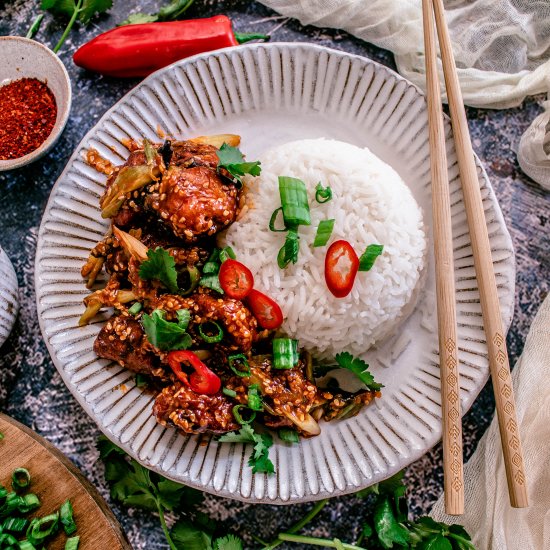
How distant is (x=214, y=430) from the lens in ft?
10.2

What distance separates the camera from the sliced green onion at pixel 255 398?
305 centimetres

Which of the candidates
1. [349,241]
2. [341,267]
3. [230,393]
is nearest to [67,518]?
[230,393]

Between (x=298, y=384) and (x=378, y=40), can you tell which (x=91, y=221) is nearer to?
(x=298, y=384)

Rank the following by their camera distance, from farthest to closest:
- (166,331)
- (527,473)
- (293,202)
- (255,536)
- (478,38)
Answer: (478,38) < (255,536) < (527,473) < (293,202) < (166,331)

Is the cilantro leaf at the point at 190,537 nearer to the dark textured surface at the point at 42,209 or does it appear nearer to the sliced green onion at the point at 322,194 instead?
the dark textured surface at the point at 42,209

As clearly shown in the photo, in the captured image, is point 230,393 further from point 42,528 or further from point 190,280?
point 42,528

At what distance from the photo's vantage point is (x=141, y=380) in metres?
3.35

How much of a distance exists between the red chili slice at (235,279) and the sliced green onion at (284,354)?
29 centimetres

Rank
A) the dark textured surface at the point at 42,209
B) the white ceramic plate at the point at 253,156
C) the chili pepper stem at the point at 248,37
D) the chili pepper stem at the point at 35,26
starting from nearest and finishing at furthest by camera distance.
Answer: the white ceramic plate at the point at 253,156, the dark textured surface at the point at 42,209, the chili pepper stem at the point at 248,37, the chili pepper stem at the point at 35,26

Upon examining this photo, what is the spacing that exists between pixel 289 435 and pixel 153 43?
2.31 meters

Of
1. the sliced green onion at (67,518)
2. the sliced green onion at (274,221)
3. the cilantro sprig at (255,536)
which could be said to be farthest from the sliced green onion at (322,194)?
the sliced green onion at (67,518)

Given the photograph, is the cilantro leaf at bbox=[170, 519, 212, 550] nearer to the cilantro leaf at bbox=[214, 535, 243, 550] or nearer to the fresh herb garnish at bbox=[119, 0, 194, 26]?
the cilantro leaf at bbox=[214, 535, 243, 550]

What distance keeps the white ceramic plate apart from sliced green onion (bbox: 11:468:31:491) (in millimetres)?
563

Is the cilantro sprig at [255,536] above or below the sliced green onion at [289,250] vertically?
below
